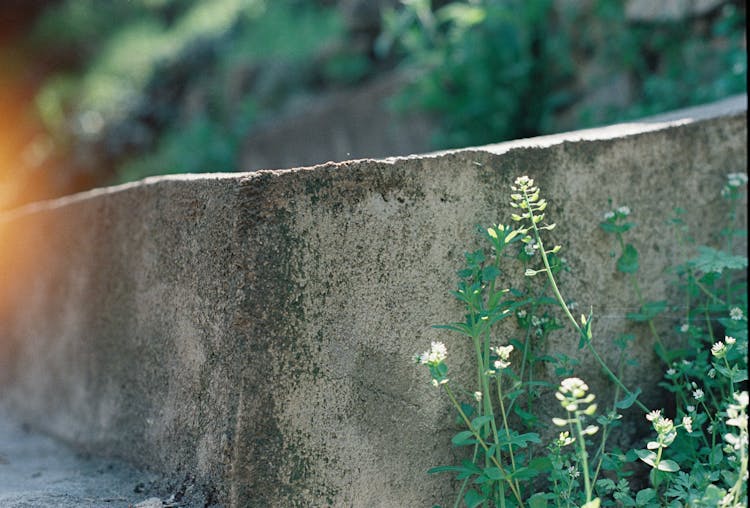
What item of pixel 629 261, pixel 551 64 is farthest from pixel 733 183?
pixel 551 64

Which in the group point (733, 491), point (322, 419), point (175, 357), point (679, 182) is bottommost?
point (733, 491)

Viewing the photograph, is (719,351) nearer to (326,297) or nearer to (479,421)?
(479,421)

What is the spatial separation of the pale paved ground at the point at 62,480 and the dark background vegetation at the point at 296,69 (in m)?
2.41

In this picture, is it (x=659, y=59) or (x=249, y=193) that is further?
(x=659, y=59)

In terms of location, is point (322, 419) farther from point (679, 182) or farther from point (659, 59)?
point (659, 59)

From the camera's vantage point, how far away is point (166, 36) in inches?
352

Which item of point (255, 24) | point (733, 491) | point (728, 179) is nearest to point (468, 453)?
point (733, 491)

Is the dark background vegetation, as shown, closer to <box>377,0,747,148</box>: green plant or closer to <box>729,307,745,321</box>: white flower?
<box>377,0,747,148</box>: green plant

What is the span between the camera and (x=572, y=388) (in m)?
1.28

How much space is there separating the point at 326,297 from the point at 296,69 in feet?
17.2

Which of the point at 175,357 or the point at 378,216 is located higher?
the point at 378,216

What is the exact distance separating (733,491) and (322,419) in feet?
2.38

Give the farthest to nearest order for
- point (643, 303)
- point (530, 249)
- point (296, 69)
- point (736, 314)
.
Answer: point (296, 69) → point (643, 303) → point (736, 314) → point (530, 249)

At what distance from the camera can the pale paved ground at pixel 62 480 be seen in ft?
5.53
